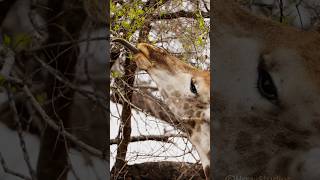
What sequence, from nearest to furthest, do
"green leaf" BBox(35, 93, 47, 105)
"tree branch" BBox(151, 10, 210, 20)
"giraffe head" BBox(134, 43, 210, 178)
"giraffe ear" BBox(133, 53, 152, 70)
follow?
"green leaf" BBox(35, 93, 47, 105)
"giraffe head" BBox(134, 43, 210, 178)
"giraffe ear" BBox(133, 53, 152, 70)
"tree branch" BBox(151, 10, 210, 20)

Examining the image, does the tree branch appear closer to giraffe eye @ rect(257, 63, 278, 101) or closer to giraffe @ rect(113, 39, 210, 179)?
giraffe @ rect(113, 39, 210, 179)

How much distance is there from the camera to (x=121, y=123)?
6.81ft

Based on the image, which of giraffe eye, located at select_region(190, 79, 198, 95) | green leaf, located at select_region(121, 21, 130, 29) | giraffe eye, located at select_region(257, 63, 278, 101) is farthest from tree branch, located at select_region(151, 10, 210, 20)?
giraffe eye, located at select_region(257, 63, 278, 101)

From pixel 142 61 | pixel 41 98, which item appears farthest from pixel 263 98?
pixel 41 98

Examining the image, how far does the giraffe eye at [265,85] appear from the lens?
1548 millimetres

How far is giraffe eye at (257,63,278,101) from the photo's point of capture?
60.9 inches

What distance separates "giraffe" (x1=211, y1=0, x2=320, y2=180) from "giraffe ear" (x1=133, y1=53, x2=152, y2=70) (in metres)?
0.39

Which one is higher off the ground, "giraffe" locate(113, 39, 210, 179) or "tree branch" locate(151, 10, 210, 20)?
Result: "tree branch" locate(151, 10, 210, 20)

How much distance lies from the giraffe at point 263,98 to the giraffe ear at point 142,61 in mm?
394

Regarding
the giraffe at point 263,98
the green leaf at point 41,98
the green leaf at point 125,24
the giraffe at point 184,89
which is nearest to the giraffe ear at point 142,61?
the giraffe at point 184,89

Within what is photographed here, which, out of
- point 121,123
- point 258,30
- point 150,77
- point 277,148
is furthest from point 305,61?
point 121,123

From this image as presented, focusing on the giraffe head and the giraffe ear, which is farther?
the giraffe ear

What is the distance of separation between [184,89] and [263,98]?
1.12ft

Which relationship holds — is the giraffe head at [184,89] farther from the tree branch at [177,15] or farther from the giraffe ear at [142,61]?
the tree branch at [177,15]
